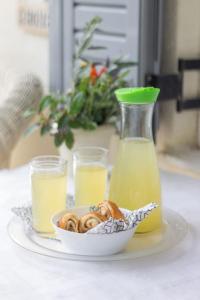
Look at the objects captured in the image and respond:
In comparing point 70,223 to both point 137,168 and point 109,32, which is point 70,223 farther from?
point 109,32

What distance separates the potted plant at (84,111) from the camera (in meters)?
1.53

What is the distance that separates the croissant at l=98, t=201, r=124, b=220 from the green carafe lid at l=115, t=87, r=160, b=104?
7.2 inches

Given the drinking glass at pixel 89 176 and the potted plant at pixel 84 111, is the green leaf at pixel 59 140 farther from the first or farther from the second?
the drinking glass at pixel 89 176

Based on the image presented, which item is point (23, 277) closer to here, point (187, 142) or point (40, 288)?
point (40, 288)

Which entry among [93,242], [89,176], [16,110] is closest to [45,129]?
[89,176]

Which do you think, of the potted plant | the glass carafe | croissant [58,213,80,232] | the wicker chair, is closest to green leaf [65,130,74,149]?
the potted plant

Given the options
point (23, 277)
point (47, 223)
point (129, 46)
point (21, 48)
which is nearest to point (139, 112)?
point (47, 223)

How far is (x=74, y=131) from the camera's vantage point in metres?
1.58

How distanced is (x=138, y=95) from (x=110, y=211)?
0.68ft

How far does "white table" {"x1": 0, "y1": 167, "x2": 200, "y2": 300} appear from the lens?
95cm

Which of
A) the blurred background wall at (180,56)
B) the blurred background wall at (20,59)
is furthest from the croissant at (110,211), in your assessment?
the blurred background wall at (20,59)

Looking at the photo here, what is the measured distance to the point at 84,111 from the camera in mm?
1572

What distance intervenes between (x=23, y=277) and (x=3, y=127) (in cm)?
A: 137

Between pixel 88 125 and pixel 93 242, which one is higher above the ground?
pixel 88 125
